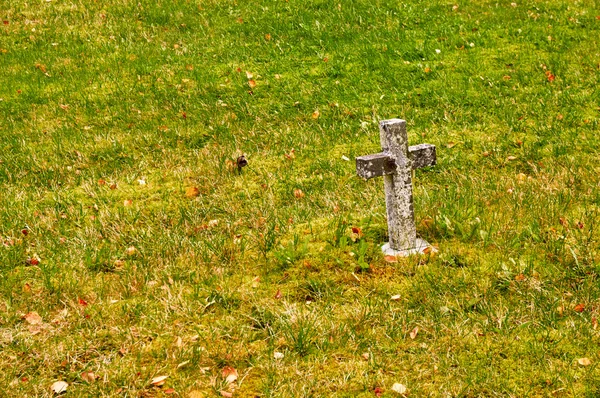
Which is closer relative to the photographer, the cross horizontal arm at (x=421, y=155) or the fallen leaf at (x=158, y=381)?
the fallen leaf at (x=158, y=381)

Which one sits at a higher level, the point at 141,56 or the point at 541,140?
the point at 141,56

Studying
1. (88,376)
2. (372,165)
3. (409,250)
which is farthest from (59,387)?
(409,250)

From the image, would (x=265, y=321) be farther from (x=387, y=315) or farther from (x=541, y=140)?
(x=541, y=140)

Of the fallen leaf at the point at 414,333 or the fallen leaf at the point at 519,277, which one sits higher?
the fallen leaf at the point at 414,333

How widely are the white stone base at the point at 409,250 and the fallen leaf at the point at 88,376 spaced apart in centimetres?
224

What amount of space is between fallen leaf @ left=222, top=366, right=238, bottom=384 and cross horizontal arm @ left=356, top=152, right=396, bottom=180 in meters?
1.61

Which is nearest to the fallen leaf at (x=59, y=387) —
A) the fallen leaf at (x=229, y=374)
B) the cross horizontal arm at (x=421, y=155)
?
the fallen leaf at (x=229, y=374)

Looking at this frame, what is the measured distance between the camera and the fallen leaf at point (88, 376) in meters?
3.59

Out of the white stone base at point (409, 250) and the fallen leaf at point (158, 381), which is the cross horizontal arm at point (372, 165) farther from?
the fallen leaf at point (158, 381)

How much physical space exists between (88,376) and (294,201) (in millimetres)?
3189

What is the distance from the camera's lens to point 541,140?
7.43m

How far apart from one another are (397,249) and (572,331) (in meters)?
1.38

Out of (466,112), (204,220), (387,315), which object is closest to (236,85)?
(466,112)

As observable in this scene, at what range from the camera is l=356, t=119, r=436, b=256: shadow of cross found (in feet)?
14.7
